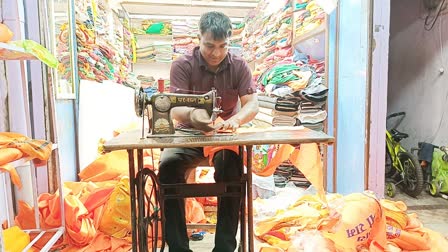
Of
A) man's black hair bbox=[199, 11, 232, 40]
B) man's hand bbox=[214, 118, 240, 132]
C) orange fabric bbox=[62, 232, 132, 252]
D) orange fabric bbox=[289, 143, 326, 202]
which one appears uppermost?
man's black hair bbox=[199, 11, 232, 40]

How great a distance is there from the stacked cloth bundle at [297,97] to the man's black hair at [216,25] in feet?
4.51

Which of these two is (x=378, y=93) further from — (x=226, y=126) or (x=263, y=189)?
(x=226, y=126)

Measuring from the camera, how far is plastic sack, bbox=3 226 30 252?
4.98ft

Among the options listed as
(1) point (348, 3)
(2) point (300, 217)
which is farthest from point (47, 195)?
(1) point (348, 3)

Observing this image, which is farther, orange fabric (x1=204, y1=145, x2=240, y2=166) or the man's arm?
orange fabric (x1=204, y1=145, x2=240, y2=166)

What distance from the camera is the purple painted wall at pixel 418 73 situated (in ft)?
10.8

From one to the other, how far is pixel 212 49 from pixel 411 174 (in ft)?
8.36

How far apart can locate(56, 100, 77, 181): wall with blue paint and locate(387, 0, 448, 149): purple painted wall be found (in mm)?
3439

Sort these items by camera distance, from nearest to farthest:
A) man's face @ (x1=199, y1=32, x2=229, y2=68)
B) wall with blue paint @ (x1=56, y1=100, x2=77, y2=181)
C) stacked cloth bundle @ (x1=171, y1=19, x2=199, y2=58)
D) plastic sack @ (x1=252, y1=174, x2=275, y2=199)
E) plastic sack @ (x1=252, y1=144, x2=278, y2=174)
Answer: man's face @ (x1=199, y1=32, x2=229, y2=68), wall with blue paint @ (x1=56, y1=100, x2=77, y2=181), plastic sack @ (x1=252, y1=174, x2=275, y2=199), plastic sack @ (x1=252, y1=144, x2=278, y2=174), stacked cloth bundle @ (x1=171, y1=19, x2=199, y2=58)

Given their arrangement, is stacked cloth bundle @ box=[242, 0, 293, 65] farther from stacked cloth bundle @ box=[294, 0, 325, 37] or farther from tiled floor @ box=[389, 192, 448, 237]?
tiled floor @ box=[389, 192, 448, 237]

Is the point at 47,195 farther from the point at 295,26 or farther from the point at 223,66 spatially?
the point at 295,26

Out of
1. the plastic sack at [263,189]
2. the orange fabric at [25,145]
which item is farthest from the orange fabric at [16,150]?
the plastic sack at [263,189]

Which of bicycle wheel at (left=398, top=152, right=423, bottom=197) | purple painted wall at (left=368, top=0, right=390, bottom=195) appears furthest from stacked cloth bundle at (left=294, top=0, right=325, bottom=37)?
bicycle wheel at (left=398, top=152, right=423, bottom=197)

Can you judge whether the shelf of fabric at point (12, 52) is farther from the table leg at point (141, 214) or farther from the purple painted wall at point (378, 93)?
the purple painted wall at point (378, 93)
